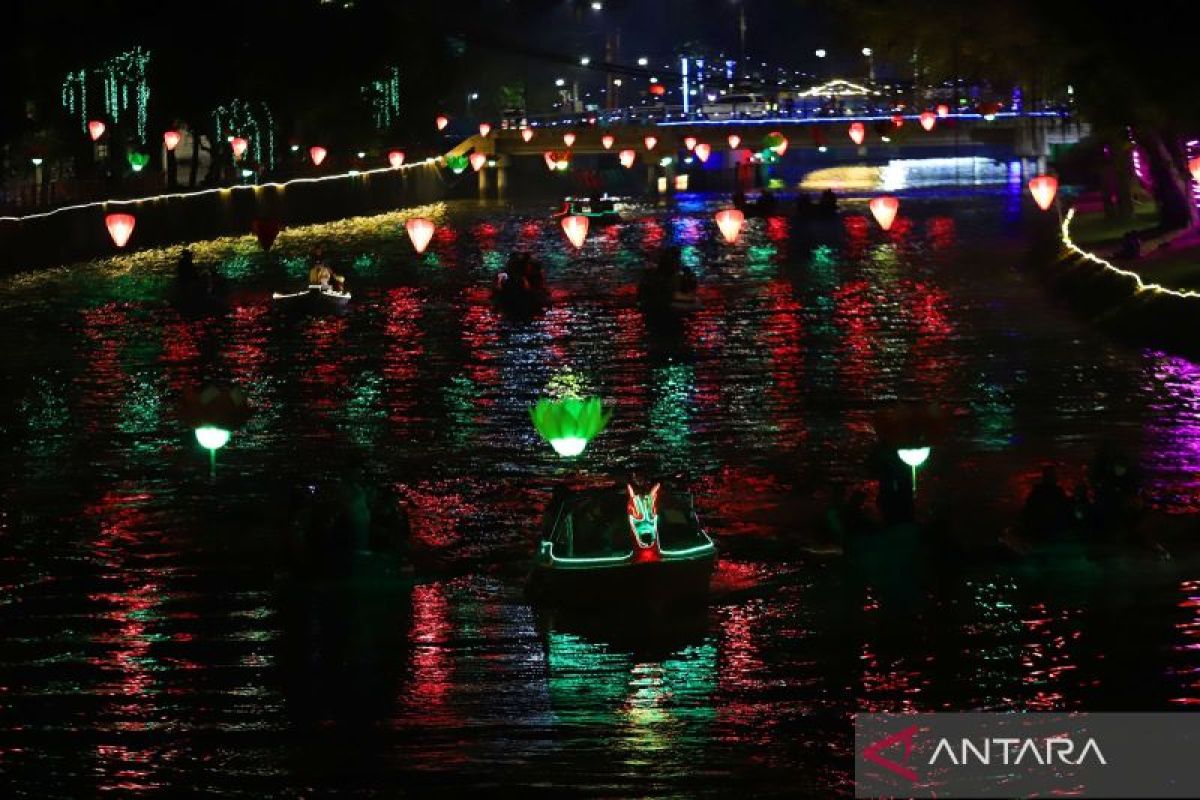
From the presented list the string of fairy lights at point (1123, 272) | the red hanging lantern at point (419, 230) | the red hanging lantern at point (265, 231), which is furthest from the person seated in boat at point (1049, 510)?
the red hanging lantern at point (265, 231)

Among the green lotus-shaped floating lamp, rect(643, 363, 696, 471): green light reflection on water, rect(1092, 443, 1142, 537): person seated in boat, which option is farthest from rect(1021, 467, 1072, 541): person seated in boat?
rect(643, 363, 696, 471): green light reflection on water

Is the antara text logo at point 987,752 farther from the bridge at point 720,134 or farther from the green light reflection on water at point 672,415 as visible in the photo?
the bridge at point 720,134

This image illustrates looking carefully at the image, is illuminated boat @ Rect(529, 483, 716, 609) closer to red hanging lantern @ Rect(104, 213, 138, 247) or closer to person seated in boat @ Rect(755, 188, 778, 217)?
red hanging lantern @ Rect(104, 213, 138, 247)

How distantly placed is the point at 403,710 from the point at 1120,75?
42275 mm

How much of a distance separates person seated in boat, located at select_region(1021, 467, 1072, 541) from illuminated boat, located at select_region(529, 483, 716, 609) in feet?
15.7

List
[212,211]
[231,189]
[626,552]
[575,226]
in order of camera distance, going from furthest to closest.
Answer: [231,189]
[212,211]
[575,226]
[626,552]

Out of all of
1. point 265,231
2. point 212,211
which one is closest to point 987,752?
point 265,231

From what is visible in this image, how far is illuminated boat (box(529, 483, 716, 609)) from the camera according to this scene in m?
27.3

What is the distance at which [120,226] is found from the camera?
84000mm

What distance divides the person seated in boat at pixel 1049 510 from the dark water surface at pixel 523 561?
1.59ft

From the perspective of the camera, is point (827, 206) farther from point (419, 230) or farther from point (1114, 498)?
point (1114, 498)

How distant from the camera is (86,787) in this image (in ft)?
71.7

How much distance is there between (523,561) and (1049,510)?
7314 millimetres

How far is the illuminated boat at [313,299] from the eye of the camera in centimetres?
6806
